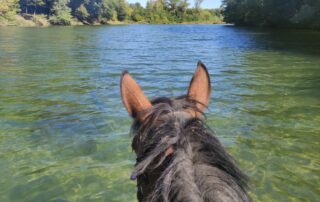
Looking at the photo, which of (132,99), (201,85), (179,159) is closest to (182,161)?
(179,159)

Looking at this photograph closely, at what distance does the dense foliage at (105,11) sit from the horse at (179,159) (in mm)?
78066

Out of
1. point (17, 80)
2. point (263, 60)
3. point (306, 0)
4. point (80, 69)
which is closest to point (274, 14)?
point (306, 0)

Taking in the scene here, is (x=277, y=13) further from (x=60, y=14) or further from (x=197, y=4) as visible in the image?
(x=197, y=4)

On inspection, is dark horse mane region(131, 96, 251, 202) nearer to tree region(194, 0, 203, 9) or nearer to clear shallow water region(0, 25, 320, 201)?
clear shallow water region(0, 25, 320, 201)

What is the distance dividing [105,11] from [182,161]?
10822cm

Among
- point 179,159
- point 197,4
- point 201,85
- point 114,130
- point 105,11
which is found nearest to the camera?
point 179,159

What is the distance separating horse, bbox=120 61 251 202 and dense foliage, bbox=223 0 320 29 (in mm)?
35925

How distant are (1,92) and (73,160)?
209 inches

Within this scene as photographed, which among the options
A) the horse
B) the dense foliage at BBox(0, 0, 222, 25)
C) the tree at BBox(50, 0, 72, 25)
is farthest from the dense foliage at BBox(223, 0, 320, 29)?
the dense foliage at BBox(0, 0, 222, 25)

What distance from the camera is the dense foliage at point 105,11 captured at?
8994cm

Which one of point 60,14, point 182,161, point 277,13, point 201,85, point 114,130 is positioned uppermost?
point 277,13

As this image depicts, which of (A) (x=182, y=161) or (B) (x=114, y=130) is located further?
(B) (x=114, y=130)

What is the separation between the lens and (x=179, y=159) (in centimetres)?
157

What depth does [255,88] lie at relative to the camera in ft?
33.5
